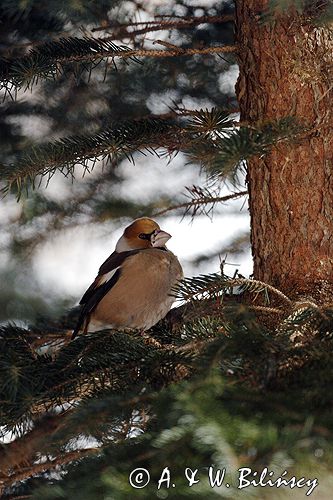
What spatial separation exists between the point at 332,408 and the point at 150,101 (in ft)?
8.02

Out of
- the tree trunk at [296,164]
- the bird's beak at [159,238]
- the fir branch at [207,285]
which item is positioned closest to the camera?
the fir branch at [207,285]

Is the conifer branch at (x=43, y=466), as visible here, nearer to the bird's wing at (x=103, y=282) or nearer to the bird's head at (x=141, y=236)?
the bird's wing at (x=103, y=282)

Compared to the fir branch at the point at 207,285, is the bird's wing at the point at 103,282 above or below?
above

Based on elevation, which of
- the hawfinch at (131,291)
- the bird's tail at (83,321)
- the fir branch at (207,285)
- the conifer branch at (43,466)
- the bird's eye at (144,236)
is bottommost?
the conifer branch at (43,466)

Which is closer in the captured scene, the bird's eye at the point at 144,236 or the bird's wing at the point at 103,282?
the bird's wing at the point at 103,282

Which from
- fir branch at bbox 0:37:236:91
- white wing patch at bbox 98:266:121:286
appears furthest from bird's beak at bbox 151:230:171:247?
fir branch at bbox 0:37:236:91

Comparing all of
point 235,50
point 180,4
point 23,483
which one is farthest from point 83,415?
point 180,4

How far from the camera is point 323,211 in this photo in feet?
8.33

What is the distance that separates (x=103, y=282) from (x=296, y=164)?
904 millimetres

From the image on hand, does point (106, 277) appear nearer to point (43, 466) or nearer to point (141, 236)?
point (141, 236)

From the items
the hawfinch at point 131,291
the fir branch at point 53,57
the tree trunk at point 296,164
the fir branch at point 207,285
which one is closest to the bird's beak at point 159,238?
the hawfinch at point 131,291

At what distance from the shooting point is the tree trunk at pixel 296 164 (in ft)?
8.32

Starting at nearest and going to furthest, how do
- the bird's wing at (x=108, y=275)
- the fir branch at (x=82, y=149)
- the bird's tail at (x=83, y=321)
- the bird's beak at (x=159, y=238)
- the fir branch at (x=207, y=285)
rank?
1. the fir branch at (x=207, y=285)
2. the fir branch at (x=82, y=149)
3. the bird's tail at (x=83, y=321)
4. the bird's wing at (x=108, y=275)
5. the bird's beak at (x=159, y=238)

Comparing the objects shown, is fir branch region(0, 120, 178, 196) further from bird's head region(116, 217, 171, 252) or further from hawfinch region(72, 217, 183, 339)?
bird's head region(116, 217, 171, 252)
